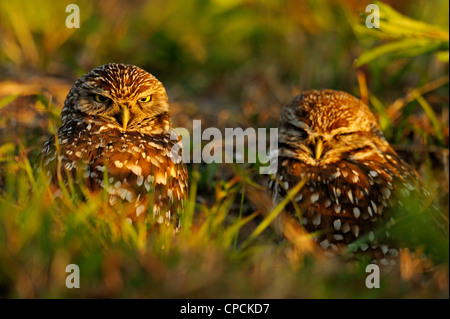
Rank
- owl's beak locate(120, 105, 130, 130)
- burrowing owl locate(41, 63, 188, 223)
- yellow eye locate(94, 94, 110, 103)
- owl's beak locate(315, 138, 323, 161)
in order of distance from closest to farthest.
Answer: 1. burrowing owl locate(41, 63, 188, 223)
2. owl's beak locate(120, 105, 130, 130)
3. yellow eye locate(94, 94, 110, 103)
4. owl's beak locate(315, 138, 323, 161)

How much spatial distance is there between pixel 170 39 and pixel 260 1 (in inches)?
47.5

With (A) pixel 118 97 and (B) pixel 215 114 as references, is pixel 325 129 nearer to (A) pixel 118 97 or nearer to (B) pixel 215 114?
(A) pixel 118 97

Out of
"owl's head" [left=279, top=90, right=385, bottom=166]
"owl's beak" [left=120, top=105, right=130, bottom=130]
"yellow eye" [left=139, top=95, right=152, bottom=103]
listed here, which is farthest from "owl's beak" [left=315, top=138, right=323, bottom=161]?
"owl's beak" [left=120, top=105, right=130, bottom=130]

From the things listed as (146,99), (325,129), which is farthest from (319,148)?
(146,99)

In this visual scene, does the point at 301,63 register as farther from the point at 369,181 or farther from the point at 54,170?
the point at 54,170

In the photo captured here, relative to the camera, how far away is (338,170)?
4.72 m

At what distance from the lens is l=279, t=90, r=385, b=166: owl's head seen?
491 centimetres

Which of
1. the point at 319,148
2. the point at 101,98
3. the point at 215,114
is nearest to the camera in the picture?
the point at 101,98

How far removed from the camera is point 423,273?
340cm

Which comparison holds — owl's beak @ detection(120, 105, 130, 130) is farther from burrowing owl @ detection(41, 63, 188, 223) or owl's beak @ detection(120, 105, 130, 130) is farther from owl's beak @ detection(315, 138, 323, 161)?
owl's beak @ detection(315, 138, 323, 161)

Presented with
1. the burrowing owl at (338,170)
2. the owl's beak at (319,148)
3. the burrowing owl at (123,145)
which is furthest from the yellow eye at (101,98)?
the owl's beak at (319,148)

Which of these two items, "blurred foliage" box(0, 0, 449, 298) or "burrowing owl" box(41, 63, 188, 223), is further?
"burrowing owl" box(41, 63, 188, 223)

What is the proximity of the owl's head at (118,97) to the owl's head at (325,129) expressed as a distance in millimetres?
1068

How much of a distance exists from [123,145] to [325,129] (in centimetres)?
155
